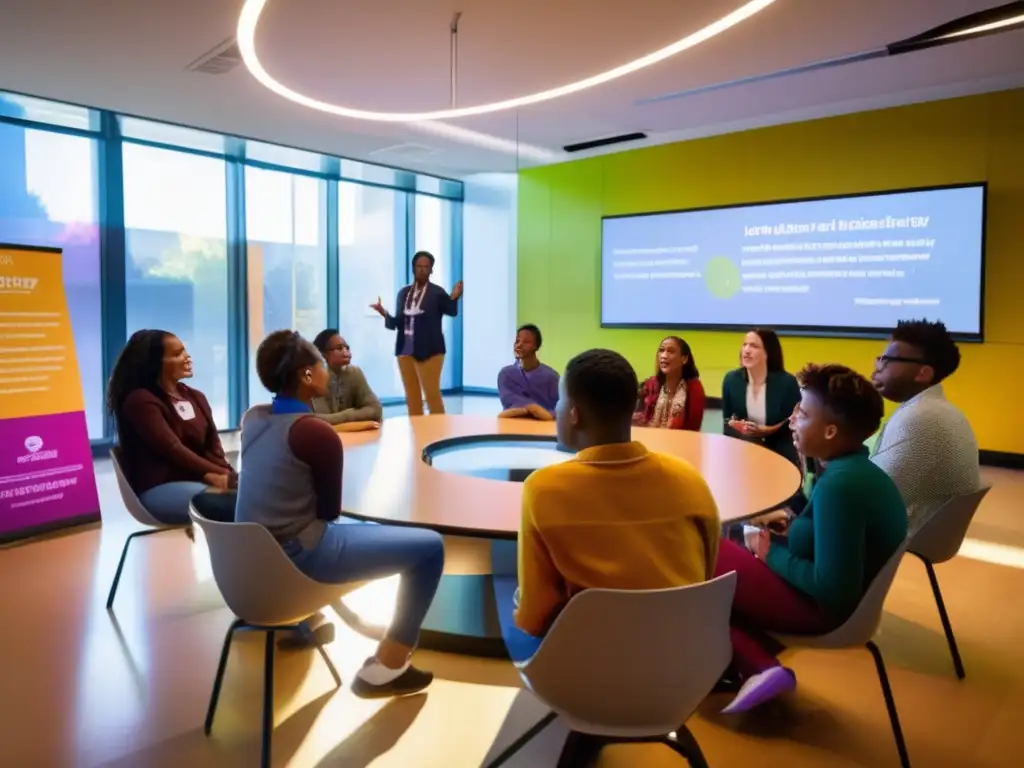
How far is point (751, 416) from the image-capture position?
4277 mm

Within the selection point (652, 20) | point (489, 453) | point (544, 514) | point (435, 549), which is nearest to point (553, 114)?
point (652, 20)

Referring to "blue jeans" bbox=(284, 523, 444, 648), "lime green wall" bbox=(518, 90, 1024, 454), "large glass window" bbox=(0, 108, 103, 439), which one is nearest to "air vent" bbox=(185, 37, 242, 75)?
"large glass window" bbox=(0, 108, 103, 439)

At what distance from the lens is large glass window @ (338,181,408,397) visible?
972cm

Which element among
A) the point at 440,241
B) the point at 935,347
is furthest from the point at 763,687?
the point at 440,241

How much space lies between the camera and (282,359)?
234 cm

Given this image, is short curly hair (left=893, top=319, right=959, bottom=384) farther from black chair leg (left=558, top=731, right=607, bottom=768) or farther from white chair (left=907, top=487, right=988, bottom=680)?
black chair leg (left=558, top=731, right=607, bottom=768)

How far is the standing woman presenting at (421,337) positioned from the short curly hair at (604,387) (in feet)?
17.7

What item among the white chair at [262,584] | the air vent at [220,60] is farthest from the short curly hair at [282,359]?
the air vent at [220,60]

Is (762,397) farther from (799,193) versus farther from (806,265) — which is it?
(799,193)

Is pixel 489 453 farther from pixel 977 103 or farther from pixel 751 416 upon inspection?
pixel 977 103

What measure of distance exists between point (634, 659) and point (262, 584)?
110cm

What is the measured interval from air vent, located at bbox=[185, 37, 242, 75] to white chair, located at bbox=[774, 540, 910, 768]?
494cm

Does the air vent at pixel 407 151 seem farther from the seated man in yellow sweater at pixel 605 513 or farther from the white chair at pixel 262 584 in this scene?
the seated man in yellow sweater at pixel 605 513

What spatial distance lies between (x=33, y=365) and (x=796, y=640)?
4.52 m
